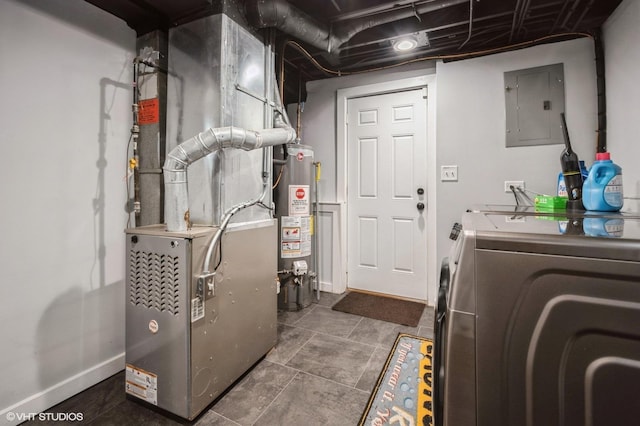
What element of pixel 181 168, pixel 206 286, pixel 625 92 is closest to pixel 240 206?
pixel 181 168

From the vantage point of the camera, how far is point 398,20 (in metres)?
2.18

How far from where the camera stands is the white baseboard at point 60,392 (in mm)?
1313

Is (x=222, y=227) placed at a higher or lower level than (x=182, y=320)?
higher

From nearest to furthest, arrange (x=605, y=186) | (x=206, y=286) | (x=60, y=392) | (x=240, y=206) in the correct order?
(x=605, y=186)
(x=206, y=286)
(x=60, y=392)
(x=240, y=206)

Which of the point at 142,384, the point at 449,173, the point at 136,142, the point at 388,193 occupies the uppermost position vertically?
the point at 136,142

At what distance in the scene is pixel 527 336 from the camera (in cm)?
53

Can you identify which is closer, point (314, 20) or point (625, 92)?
point (625, 92)

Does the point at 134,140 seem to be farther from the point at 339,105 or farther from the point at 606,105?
the point at 606,105

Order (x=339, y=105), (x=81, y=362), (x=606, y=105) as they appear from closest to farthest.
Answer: (x=81, y=362) < (x=606, y=105) < (x=339, y=105)

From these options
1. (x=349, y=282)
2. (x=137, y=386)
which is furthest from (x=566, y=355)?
(x=349, y=282)

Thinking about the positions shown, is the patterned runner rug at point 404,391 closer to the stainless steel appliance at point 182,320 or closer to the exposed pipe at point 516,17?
the stainless steel appliance at point 182,320

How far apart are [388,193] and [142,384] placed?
2.49 metres

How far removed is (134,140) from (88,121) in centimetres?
24

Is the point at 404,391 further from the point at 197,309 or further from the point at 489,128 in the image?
the point at 489,128
